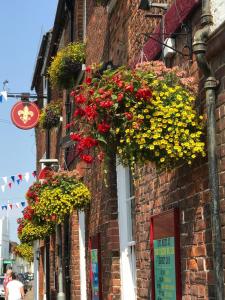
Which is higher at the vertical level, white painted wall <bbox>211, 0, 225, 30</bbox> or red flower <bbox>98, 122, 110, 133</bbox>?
white painted wall <bbox>211, 0, 225, 30</bbox>

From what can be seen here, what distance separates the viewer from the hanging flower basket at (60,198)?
932cm

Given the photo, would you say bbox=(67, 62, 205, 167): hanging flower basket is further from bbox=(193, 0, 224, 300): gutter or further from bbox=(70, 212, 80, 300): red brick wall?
bbox=(70, 212, 80, 300): red brick wall

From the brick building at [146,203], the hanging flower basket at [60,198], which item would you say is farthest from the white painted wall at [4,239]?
the hanging flower basket at [60,198]

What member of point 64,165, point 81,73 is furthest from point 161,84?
point 64,165

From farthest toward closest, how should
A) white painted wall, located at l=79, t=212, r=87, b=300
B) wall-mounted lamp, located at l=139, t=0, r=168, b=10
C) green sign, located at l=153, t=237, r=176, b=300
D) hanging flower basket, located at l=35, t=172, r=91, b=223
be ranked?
white painted wall, located at l=79, t=212, r=87, b=300
hanging flower basket, located at l=35, t=172, r=91, b=223
wall-mounted lamp, located at l=139, t=0, r=168, b=10
green sign, located at l=153, t=237, r=176, b=300

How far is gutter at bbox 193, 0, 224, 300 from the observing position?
4000mm

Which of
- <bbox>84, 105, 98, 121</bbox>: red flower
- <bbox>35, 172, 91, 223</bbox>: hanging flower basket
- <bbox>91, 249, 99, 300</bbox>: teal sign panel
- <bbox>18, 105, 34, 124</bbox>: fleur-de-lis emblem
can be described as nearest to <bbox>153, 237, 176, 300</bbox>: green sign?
<bbox>84, 105, 98, 121</bbox>: red flower

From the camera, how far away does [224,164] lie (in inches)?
163

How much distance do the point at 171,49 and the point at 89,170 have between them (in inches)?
187

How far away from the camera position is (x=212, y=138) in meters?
4.17

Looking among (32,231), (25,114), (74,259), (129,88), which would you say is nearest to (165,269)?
(129,88)

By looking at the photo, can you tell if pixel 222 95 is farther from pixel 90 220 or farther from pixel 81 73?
pixel 81 73

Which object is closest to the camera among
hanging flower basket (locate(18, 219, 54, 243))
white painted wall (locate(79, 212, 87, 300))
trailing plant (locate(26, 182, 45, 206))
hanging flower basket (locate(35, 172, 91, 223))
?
hanging flower basket (locate(35, 172, 91, 223))

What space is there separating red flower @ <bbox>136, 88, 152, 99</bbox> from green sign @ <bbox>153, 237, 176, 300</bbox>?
1411 millimetres
